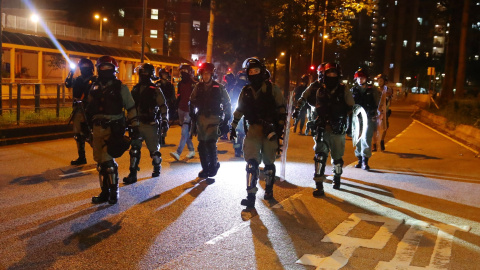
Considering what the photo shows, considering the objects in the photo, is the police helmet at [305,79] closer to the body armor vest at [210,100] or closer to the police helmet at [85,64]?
the body armor vest at [210,100]

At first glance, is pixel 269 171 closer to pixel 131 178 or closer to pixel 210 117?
pixel 210 117

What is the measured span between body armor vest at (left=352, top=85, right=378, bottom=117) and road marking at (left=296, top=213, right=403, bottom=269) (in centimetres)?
459

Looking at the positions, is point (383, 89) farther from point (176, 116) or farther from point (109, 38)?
point (109, 38)

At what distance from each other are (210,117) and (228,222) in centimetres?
288

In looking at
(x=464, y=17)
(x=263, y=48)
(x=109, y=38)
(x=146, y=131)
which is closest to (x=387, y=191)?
(x=146, y=131)

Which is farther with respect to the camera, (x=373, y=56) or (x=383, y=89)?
(x=373, y=56)

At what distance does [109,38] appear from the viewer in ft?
160

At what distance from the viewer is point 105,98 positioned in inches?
268

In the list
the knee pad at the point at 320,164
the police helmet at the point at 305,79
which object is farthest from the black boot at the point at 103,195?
the police helmet at the point at 305,79

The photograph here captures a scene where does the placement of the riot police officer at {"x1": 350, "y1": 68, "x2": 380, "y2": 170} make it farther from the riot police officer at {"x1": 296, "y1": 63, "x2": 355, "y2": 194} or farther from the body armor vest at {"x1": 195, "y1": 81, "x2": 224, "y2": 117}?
the body armor vest at {"x1": 195, "y1": 81, "x2": 224, "y2": 117}

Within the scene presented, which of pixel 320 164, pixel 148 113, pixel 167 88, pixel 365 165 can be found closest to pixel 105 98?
pixel 148 113

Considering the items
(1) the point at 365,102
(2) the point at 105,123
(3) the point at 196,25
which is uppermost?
(3) the point at 196,25

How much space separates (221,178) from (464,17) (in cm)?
2571

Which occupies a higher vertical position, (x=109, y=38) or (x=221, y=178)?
(x=109, y=38)
